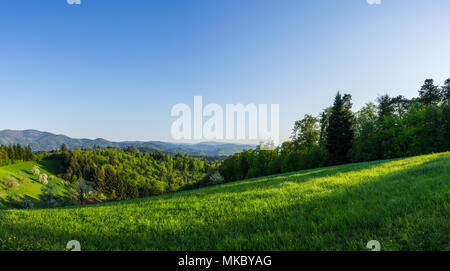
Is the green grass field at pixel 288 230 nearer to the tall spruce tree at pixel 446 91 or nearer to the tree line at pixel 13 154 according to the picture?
the tall spruce tree at pixel 446 91

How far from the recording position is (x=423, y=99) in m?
50.7

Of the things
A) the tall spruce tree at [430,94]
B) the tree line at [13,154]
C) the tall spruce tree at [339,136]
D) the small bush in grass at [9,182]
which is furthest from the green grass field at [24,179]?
the tall spruce tree at [430,94]

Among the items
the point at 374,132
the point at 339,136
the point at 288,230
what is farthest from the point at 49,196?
the point at 374,132

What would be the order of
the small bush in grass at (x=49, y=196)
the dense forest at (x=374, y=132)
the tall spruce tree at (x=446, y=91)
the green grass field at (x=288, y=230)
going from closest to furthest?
the green grass field at (x=288, y=230) < the dense forest at (x=374, y=132) < the tall spruce tree at (x=446, y=91) < the small bush in grass at (x=49, y=196)

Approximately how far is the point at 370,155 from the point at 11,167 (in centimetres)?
18970

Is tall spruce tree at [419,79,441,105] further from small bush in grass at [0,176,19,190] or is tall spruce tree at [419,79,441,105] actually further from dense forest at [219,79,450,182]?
small bush in grass at [0,176,19,190]

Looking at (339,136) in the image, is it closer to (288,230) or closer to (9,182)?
(288,230)

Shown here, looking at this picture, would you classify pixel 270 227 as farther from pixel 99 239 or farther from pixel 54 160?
pixel 54 160

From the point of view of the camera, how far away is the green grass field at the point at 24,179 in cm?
8960

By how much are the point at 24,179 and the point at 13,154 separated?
4703cm

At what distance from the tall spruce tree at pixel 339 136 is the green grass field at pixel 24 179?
11786 cm

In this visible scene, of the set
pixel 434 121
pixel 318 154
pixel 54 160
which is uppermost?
pixel 434 121

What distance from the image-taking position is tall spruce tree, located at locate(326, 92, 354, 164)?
40.4 meters
